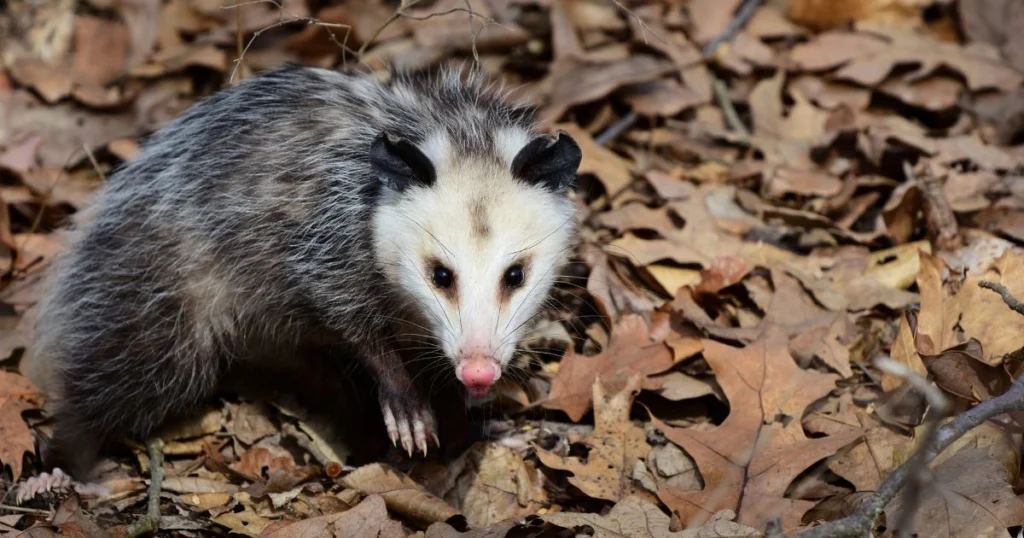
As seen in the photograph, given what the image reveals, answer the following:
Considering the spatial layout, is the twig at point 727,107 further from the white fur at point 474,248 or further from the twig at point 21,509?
the twig at point 21,509

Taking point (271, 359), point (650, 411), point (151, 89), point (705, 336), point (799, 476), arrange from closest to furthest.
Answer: point (799, 476) < point (650, 411) < point (705, 336) < point (271, 359) < point (151, 89)

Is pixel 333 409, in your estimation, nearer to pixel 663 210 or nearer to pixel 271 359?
pixel 271 359

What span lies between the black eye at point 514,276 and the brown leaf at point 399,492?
632mm

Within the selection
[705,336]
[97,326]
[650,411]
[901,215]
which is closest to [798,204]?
[901,215]

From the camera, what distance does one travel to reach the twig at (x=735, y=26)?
4.32m

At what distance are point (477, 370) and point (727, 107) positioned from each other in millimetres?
2326

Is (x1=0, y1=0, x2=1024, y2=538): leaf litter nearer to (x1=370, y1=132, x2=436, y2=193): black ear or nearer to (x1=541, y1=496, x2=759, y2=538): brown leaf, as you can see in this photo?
(x1=541, y1=496, x2=759, y2=538): brown leaf

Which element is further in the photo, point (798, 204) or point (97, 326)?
point (798, 204)

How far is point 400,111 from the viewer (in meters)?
2.88

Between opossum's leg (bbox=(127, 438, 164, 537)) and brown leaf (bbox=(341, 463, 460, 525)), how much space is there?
1.66 feet

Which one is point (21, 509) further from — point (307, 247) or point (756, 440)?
point (756, 440)

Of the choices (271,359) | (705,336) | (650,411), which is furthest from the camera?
(271,359)

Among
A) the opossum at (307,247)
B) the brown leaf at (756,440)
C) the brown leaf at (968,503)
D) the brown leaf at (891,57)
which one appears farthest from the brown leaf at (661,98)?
the brown leaf at (968,503)

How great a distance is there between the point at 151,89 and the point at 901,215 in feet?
10.1
